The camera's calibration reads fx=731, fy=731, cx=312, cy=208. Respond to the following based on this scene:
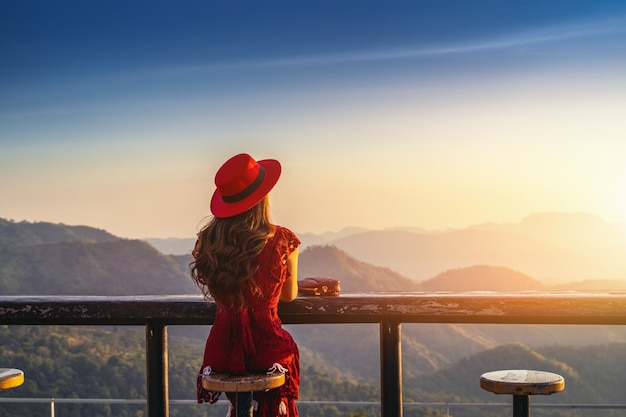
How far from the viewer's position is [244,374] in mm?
2434

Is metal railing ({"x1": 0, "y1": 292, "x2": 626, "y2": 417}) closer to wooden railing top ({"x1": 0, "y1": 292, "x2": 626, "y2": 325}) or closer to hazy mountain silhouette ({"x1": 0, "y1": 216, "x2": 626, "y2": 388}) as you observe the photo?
wooden railing top ({"x1": 0, "y1": 292, "x2": 626, "y2": 325})

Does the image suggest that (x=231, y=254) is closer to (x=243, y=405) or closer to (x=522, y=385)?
(x=243, y=405)

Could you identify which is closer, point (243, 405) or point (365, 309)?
point (243, 405)

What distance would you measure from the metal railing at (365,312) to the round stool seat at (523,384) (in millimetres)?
205

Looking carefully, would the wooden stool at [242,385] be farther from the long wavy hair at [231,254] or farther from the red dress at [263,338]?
the long wavy hair at [231,254]

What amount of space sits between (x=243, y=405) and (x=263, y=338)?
30cm

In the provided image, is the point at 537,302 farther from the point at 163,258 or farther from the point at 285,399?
the point at 163,258

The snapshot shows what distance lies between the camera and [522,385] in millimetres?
2576

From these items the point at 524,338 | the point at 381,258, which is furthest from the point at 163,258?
the point at 381,258

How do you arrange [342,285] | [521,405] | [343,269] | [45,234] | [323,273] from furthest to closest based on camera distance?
1. [45,234]
2. [343,269]
3. [323,273]
4. [342,285]
5. [521,405]

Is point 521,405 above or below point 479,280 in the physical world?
above

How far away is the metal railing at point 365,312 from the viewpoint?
2.71 m

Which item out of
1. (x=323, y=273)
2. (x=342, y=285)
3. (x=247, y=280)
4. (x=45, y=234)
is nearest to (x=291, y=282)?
(x=247, y=280)

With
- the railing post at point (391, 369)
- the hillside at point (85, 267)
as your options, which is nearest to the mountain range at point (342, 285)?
the hillside at point (85, 267)
